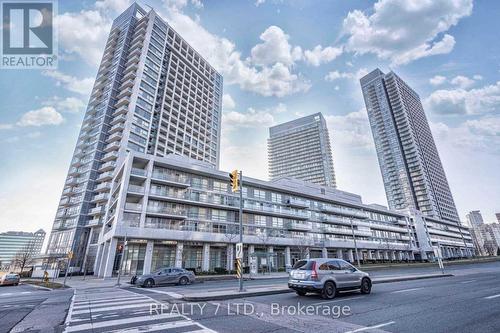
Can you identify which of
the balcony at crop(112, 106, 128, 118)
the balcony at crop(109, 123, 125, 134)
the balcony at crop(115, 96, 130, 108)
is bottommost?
the balcony at crop(109, 123, 125, 134)

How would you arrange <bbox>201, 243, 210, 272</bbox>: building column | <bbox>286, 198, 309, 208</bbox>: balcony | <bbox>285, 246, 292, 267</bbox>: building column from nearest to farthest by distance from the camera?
<bbox>201, 243, 210, 272</bbox>: building column < <bbox>285, 246, 292, 267</bbox>: building column < <bbox>286, 198, 309, 208</bbox>: balcony

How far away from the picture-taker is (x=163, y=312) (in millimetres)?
7500

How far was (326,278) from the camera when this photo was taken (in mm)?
9992

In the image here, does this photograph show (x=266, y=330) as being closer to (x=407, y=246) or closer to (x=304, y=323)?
(x=304, y=323)

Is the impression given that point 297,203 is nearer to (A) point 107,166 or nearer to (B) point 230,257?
(B) point 230,257

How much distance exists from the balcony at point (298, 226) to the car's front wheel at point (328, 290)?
132 feet

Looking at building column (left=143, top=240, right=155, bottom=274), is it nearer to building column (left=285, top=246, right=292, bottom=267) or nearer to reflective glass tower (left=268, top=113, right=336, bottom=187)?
building column (left=285, top=246, right=292, bottom=267)

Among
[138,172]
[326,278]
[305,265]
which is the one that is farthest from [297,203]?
[326,278]

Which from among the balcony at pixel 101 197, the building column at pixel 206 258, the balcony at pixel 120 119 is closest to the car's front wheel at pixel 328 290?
the building column at pixel 206 258

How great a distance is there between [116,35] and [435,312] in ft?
308

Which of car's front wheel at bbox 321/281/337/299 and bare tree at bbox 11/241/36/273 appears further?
bare tree at bbox 11/241/36/273

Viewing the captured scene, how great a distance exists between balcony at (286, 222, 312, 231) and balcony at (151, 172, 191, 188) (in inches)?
885

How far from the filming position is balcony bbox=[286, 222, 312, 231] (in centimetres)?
4956

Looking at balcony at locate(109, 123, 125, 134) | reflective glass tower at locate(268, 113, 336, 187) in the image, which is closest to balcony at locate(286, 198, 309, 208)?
balcony at locate(109, 123, 125, 134)
